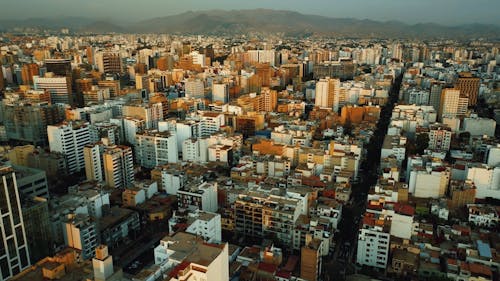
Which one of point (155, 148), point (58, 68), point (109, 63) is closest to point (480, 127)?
point (155, 148)

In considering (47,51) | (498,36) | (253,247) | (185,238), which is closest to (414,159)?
(253,247)

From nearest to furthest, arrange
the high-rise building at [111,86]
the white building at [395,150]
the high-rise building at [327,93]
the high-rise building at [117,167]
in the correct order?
the high-rise building at [117,167], the white building at [395,150], the high-rise building at [327,93], the high-rise building at [111,86]

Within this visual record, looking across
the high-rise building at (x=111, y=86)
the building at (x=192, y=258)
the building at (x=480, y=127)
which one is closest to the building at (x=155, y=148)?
the building at (x=192, y=258)

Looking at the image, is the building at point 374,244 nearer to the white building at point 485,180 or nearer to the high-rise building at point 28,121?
the white building at point 485,180

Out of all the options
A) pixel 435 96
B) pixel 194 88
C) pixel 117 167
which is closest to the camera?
pixel 117 167

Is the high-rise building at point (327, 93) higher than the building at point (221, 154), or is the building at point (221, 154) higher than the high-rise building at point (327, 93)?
the high-rise building at point (327, 93)

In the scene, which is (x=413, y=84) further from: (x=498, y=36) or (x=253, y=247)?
(x=498, y=36)

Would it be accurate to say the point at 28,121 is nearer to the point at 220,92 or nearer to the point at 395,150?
the point at 220,92
